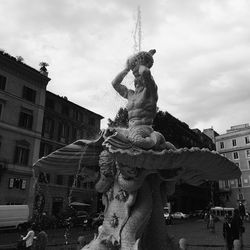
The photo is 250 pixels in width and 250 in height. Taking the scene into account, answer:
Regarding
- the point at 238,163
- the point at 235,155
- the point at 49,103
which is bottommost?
the point at 238,163

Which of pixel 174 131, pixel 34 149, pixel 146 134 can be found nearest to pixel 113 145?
pixel 146 134

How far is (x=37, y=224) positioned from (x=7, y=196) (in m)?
7.06

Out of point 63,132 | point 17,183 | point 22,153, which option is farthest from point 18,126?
point 63,132

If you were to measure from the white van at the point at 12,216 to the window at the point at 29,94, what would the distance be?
1433 cm

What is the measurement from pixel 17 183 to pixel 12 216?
8.83 metres

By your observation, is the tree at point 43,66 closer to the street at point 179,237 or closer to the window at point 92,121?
the window at point 92,121

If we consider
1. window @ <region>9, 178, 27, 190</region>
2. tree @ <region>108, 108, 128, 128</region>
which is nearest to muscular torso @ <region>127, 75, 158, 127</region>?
tree @ <region>108, 108, 128, 128</region>

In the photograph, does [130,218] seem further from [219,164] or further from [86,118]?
[86,118]

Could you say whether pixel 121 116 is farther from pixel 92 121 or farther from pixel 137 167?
pixel 92 121

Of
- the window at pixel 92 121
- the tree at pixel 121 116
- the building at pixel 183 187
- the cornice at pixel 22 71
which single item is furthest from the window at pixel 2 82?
the building at pixel 183 187

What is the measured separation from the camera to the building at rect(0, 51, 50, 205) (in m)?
32.8

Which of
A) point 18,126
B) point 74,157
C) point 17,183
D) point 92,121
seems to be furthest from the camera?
point 92,121

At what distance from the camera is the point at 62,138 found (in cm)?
4128

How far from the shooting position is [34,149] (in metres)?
36.3
